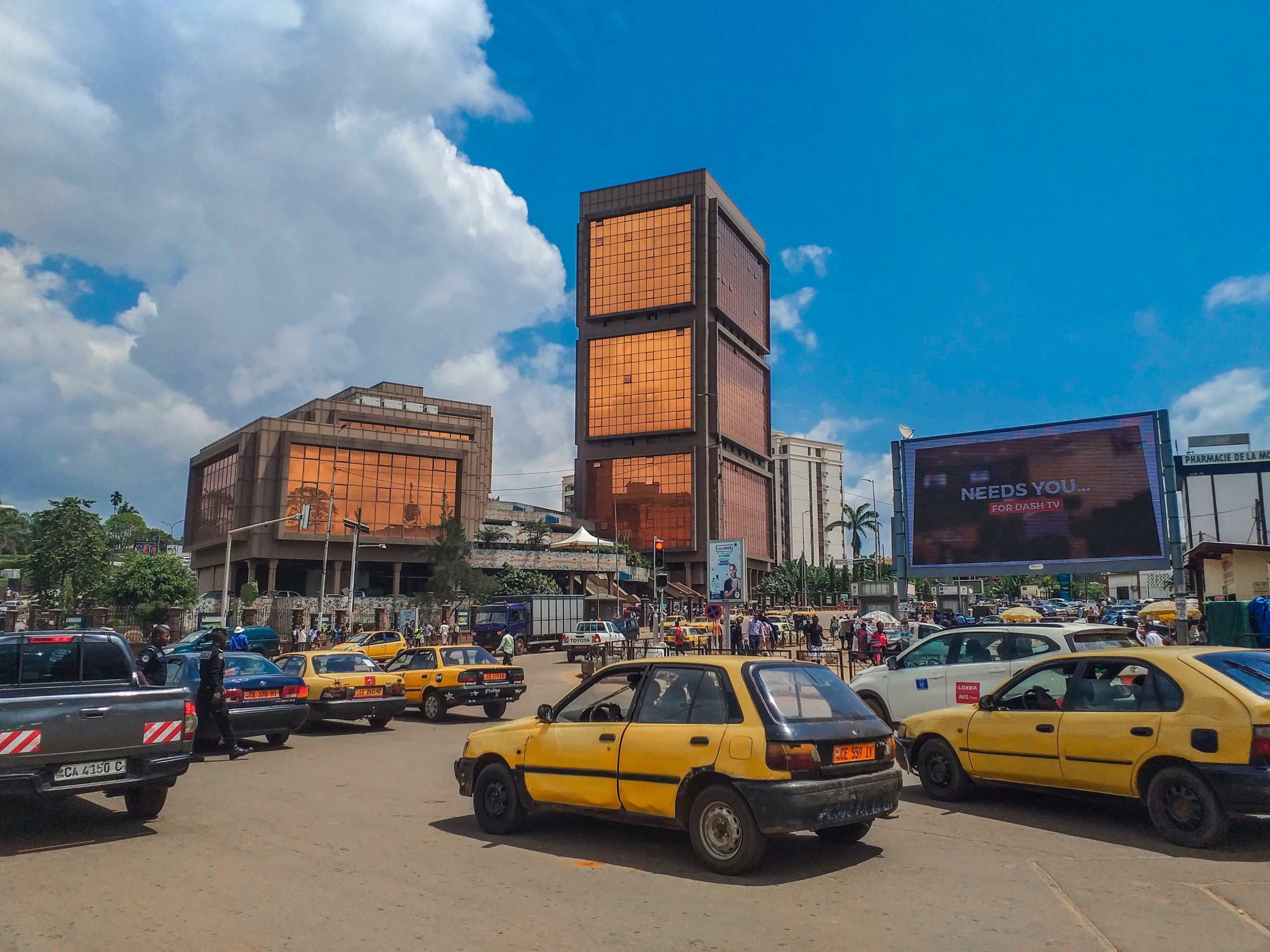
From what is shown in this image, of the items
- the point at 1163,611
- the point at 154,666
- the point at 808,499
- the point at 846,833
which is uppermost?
the point at 808,499

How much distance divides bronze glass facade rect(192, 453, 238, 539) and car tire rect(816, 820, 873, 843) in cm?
7588

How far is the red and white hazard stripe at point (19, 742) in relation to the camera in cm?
660

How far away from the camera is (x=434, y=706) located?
1708 centimetres

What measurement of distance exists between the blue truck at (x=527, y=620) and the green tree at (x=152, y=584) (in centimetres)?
2118

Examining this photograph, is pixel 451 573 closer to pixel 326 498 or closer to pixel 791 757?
pixel 326 498

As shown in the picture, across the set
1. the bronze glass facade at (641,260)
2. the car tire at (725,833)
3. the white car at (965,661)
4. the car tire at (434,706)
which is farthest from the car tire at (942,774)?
the bronze glass facade at (641,260)

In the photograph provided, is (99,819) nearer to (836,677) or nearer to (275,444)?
(836,677)

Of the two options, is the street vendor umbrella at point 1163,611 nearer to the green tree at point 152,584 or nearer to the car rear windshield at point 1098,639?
the car rear windshield at point 1098,639

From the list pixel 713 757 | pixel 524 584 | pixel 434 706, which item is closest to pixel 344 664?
pixel 434 706

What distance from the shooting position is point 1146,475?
3497cm

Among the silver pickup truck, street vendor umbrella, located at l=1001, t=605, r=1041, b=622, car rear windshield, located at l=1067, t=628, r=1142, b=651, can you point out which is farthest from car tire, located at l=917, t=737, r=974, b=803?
street vendor umbrella, located at l=1001, t=605, r=1041, b=622

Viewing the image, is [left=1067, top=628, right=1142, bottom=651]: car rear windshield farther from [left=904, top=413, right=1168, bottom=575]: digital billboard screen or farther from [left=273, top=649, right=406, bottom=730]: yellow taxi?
[left=904, top=413, right=1168, bottom=575]: digital billboard screen

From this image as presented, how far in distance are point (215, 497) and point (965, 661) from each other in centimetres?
8147

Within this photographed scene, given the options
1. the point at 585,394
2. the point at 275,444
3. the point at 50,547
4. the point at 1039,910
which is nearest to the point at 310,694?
the point at 1039,910
